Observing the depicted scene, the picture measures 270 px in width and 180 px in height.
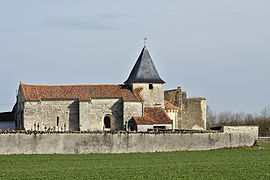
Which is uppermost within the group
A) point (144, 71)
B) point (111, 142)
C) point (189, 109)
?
point (144, 71)

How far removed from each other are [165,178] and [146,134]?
14.7m

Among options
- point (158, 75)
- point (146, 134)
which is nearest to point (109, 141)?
point (146, 134)

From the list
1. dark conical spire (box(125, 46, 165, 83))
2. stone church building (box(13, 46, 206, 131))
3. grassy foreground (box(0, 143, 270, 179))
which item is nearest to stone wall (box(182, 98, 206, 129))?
stone church building (box(13, 46, 206, 131))

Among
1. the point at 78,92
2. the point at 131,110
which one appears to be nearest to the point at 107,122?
the point at 131,110

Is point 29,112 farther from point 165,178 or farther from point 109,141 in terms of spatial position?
point 165,178

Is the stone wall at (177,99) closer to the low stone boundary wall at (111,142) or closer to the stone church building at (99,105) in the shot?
the stone church building at (99,105)

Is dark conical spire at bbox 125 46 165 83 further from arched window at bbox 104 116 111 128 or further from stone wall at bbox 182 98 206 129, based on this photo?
stone wall at bbox 182 98 206 129

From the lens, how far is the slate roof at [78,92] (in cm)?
4669

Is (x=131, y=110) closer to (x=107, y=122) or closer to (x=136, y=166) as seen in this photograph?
(x=107, y=122)

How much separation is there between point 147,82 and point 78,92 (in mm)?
6503

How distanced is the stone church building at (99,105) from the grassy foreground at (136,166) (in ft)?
46.7

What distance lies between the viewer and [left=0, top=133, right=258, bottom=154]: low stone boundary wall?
105 ft

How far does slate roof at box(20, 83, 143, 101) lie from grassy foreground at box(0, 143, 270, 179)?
50.0 ft

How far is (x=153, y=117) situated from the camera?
1887 inches
